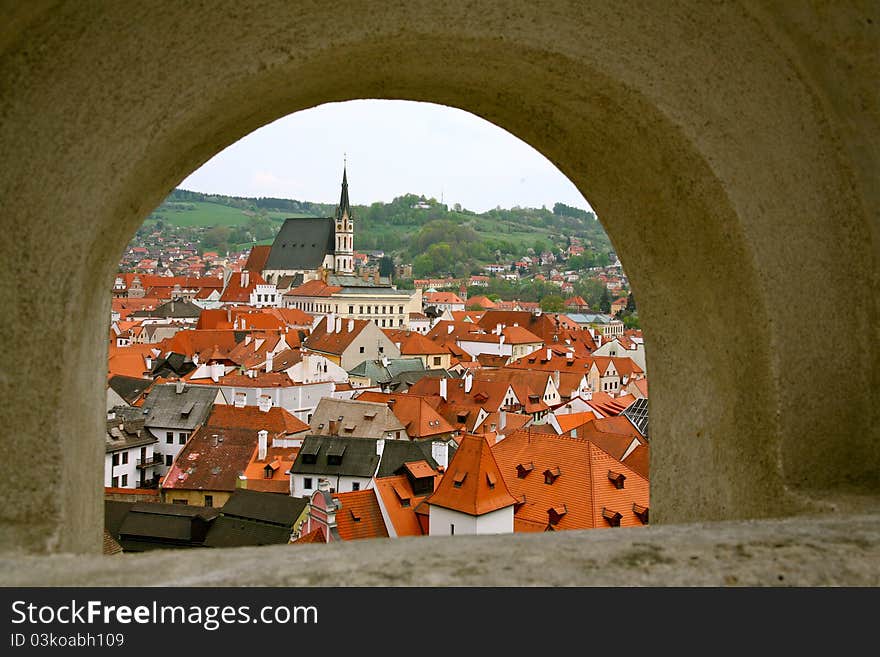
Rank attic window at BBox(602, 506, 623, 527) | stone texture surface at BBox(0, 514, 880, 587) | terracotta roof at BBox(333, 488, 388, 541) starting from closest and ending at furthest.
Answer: stone texture surface at BBox(0, 514, 880, 587), attic window at BBox(602, 506, 623, 527), terracotta roof at BBox(333, 488, 388, 541)

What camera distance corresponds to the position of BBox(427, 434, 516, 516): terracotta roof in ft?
57.2

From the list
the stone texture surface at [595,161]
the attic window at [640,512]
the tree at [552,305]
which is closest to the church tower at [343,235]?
the tree at [552,305]

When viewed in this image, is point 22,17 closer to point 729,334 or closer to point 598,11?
point 598,11

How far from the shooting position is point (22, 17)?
1.74 meters

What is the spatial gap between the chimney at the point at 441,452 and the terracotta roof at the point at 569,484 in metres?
4.57

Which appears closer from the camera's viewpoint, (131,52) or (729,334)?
(131,52)

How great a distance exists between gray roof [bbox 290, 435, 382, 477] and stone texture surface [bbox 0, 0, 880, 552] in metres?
22.0

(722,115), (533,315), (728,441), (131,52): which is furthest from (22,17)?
(533,315)

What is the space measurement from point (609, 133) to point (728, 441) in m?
0.92

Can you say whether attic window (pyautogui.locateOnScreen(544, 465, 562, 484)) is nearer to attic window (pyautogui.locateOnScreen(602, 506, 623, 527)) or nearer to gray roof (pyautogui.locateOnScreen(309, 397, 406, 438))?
attic window (pyautogui.locateOnScreen(602, 506, 623, 527))

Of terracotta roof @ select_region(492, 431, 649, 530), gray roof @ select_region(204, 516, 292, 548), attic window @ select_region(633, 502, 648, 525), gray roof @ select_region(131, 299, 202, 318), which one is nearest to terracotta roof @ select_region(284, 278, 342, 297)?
gray roof @ select_region(131, 299, 202, 318)

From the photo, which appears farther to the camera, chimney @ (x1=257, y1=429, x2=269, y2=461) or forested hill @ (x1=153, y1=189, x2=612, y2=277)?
forested hill @ (x1=153, y1=189, x2=612, y2=277)

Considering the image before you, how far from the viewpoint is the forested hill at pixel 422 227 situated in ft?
425
